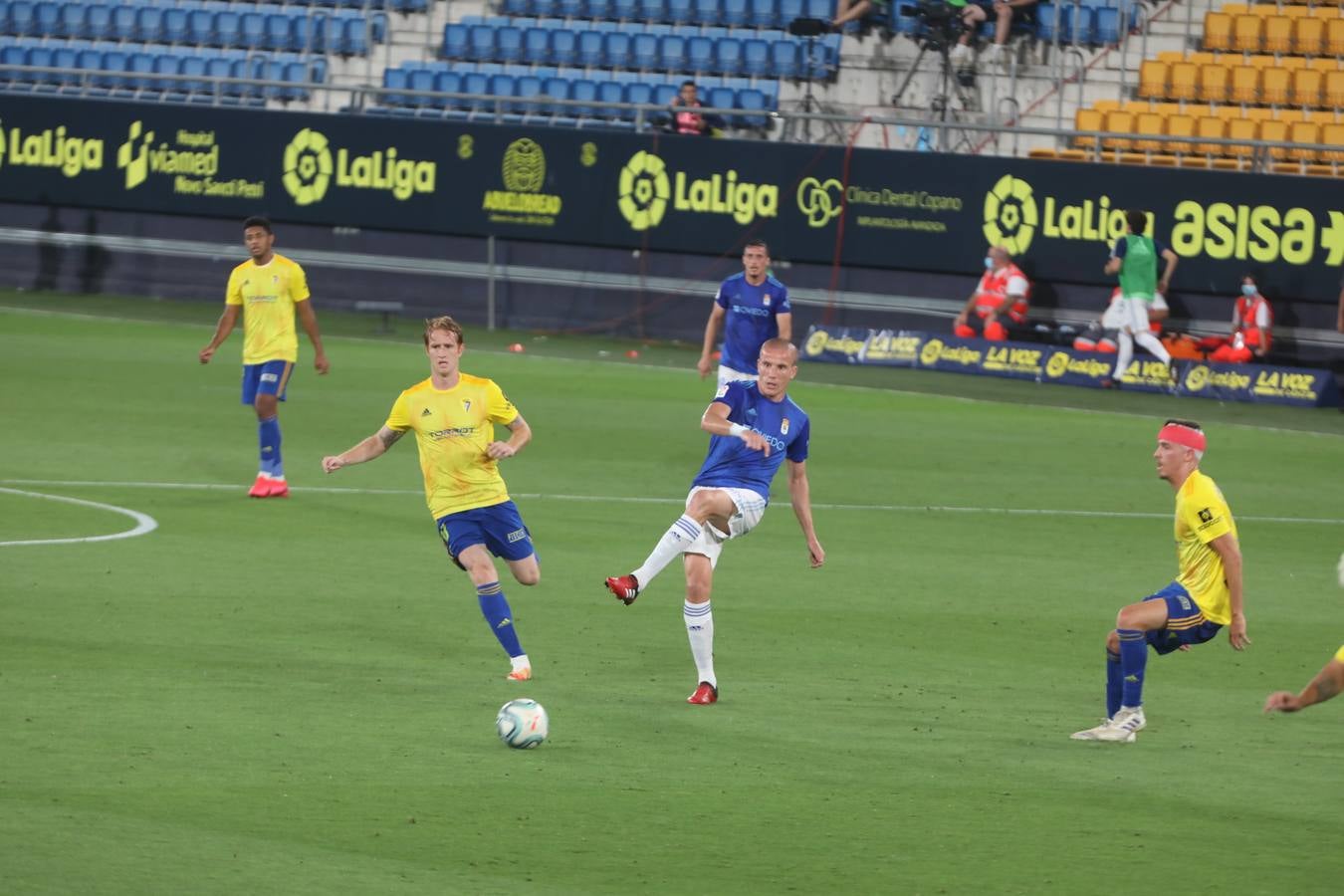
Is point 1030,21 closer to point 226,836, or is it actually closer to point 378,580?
point 378,580

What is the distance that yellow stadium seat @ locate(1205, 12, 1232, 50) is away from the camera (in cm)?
3203

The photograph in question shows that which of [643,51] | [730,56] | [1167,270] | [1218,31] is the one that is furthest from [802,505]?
[643,51]

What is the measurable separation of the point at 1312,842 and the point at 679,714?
3475mm

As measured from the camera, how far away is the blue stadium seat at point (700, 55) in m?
36.2

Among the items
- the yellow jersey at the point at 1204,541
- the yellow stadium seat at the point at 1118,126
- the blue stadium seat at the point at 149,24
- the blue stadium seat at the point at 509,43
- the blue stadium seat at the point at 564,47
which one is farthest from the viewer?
the blue stadium seat at the point at 149,24

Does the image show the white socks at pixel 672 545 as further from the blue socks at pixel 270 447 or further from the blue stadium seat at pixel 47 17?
the blue stadium seat at pixel 47 17

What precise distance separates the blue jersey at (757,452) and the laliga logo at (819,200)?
19.7 meters

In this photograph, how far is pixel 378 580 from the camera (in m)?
14.7

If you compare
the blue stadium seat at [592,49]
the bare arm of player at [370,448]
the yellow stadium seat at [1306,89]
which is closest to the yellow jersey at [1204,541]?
the bare arm of player at [370,448]

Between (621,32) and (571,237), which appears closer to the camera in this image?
(571,237)

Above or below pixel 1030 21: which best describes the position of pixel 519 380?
below

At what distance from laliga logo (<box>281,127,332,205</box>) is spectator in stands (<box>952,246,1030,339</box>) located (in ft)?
38.6

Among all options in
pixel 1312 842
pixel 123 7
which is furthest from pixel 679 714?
pixel 123 7

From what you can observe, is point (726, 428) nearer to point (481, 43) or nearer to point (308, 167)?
point (308, 167)
